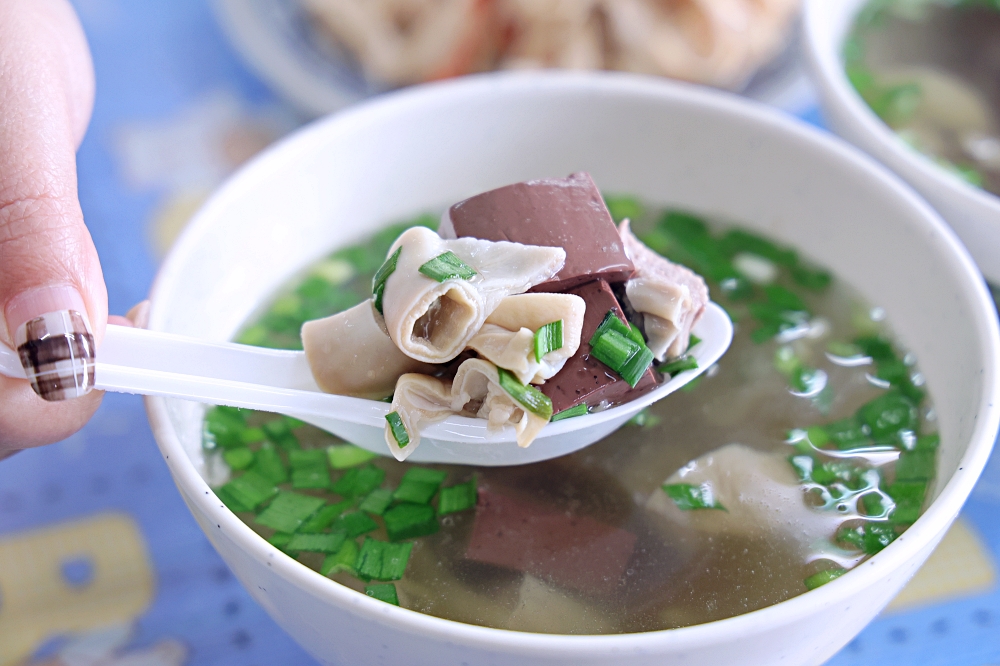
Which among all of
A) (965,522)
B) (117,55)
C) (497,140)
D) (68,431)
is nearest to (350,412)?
(68,431)

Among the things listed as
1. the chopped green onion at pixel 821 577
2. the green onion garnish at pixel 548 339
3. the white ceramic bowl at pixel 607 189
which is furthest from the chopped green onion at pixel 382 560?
the chopped green onion at pixel 821 577

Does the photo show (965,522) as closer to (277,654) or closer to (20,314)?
(277,654)

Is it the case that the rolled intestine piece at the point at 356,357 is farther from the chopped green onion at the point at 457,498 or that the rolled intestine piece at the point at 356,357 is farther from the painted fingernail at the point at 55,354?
the painted fingernail at the point at 55,354

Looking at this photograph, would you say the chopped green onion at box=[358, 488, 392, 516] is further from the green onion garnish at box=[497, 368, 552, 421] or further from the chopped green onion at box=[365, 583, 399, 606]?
the green onion garnish at box=[497, 368, 552, 421]

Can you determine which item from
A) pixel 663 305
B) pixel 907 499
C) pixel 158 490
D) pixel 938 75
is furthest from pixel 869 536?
pixel 938 75

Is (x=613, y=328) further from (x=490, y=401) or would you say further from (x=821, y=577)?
(x=821, y=577)

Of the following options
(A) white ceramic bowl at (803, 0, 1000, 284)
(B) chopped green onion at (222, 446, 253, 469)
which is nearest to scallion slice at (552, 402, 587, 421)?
(B) chopped green onion at (222, 446, 253, 469)
